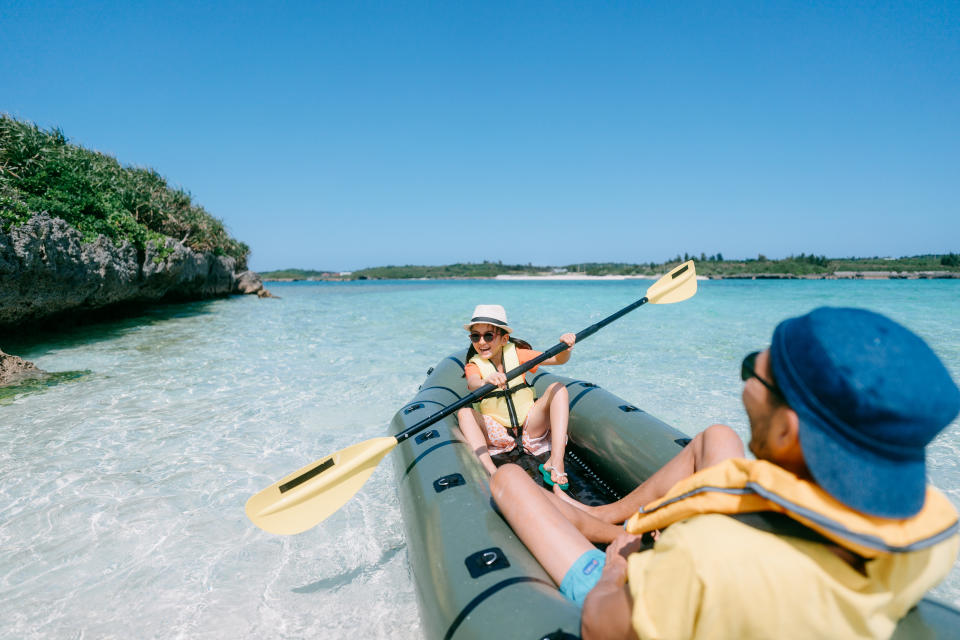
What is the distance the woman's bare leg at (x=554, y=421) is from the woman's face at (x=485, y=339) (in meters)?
0.48

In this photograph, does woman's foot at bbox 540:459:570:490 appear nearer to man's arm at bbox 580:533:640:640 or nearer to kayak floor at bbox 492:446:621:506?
kayak floor at bbox 492:446:621:506

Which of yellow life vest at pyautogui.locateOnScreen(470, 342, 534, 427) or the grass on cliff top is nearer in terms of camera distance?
yellow life vest at pyautogui.locateOnScreen(470, 342, 534, 427)

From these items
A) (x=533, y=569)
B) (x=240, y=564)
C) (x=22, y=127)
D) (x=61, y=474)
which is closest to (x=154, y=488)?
(x=61, y=474)

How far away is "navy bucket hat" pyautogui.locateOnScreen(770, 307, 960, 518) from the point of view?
0.72m

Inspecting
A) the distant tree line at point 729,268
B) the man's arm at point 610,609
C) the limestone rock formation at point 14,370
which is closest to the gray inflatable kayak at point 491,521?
the man's arm at point 610,609

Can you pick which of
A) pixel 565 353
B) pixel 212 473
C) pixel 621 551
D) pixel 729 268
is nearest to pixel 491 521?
pixel 621 551

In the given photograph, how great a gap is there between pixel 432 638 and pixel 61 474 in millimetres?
3320

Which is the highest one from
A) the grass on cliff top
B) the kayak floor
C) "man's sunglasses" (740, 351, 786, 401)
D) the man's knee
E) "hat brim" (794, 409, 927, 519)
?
the grass on cliff top

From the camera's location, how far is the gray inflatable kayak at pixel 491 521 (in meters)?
1.36

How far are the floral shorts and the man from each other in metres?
2.16

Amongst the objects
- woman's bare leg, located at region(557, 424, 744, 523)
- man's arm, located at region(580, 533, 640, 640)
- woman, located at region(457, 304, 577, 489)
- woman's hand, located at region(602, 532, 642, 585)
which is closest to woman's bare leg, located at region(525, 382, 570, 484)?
woman, located at region(457, 304, 577, 489)

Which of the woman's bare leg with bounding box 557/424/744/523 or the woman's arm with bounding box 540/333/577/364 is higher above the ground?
the woman's arm with bounding box 540/333/577/364

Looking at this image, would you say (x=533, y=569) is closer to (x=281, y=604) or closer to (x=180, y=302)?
(x=281, y=604)

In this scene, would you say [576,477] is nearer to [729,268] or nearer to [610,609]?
[610,609]
